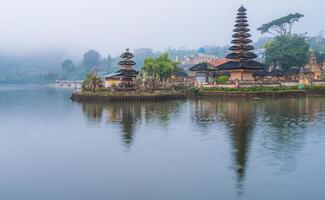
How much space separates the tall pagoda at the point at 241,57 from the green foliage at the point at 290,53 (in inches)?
716

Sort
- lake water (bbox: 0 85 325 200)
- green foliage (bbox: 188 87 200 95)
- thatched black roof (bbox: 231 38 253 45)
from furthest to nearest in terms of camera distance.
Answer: thatched black roof (bbox: 231 38 253 45), green foliage (bbox: 188 87 200 95), lake water (bbox: 0 85 325 200)

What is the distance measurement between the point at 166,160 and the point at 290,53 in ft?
257

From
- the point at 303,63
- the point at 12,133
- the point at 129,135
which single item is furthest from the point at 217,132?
the point at 303,63

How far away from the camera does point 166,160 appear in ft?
69.0

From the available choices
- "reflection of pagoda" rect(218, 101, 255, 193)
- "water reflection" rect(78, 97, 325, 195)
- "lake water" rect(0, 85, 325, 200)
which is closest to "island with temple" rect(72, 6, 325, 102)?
"water reflection" rect(78, 97, 325, 195)

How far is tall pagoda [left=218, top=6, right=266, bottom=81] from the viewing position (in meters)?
74.6

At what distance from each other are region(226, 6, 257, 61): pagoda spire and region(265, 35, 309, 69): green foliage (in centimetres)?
1808

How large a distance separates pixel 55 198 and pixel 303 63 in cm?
8769

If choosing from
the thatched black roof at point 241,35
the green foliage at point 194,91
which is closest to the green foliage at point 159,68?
the green foliage at point 194,91

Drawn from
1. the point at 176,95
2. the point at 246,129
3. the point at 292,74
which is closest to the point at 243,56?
the point at 292,74

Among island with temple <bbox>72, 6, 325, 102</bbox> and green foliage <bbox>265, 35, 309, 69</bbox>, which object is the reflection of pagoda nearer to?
island with temple <bbox>72, 6, 325, 102</bbox>

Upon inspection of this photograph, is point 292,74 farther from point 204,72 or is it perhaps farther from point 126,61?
point 126,61

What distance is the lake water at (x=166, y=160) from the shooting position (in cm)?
1599

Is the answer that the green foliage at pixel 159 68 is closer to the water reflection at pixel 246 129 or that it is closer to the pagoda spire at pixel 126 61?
the pagoda spire at pixel 126 61
